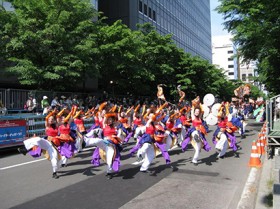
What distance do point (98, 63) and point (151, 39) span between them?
10.2 meters

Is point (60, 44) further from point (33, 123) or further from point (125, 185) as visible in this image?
point (125, 185)

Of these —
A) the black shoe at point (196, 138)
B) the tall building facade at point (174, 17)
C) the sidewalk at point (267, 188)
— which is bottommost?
the sidewalk at point (267, 188)

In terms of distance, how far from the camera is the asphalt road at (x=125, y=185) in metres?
6.01

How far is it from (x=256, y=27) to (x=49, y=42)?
11356 mm

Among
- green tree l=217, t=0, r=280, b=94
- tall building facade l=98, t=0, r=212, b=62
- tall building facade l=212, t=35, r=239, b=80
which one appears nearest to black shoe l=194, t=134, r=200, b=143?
green tree l=217, t=0, r=280, b=94

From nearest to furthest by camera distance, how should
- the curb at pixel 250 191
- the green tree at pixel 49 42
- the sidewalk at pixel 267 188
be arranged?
the sidewalk at pixel 267 188 < the curb at pixel 250 191 < the green tree at pixel 49 42

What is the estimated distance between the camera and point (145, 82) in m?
29.1

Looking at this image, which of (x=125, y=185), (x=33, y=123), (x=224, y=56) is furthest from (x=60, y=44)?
(x=224, y=56)

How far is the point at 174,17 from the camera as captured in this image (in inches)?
2085

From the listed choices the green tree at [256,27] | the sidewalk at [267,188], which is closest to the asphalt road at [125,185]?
the sidewalk at [267,188]

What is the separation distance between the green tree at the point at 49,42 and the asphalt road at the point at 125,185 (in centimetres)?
799

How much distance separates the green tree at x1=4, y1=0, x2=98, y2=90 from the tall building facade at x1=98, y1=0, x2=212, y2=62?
18.6 meters

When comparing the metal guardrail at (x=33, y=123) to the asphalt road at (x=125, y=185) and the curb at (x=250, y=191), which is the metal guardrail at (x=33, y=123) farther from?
the curb at (x=250, y=191)

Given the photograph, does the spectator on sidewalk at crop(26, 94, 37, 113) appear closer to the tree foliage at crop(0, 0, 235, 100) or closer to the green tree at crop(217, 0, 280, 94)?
the tree foliage at crop(0, 0, 235, 100)
